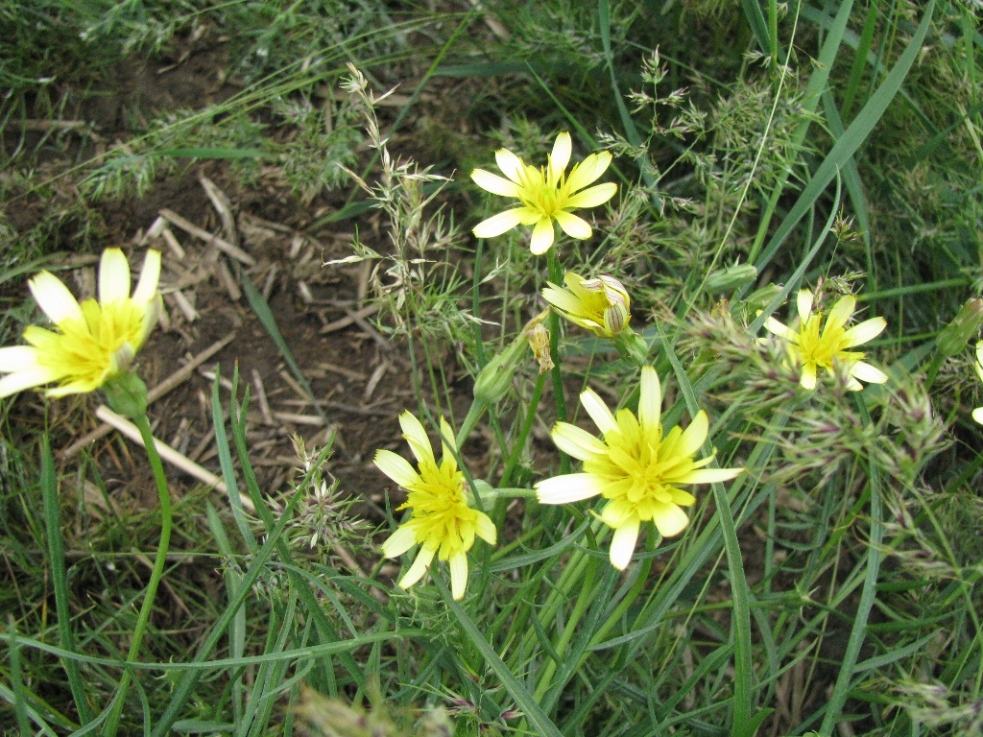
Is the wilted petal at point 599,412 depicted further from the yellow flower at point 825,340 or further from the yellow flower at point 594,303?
the yellow flower at point 825,340

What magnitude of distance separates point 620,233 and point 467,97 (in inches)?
31.6

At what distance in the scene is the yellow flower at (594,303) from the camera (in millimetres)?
1061

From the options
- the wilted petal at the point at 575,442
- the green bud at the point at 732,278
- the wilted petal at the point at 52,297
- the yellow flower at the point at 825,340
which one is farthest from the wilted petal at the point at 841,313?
the wilted petal at the point at 52,297

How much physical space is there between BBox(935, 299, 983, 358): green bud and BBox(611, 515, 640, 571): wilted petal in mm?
627

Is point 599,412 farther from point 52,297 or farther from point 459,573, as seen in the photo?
point 52,297

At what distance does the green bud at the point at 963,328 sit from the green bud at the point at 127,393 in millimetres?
1170

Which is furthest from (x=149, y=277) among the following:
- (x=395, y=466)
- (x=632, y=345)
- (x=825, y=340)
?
(x=825, y=340)

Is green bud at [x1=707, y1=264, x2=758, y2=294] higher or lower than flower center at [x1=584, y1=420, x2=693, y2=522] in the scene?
higher

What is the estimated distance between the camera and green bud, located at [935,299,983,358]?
1.17m

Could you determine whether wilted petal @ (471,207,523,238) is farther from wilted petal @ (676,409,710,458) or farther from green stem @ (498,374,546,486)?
wilted petal @ (676,409,710,458)

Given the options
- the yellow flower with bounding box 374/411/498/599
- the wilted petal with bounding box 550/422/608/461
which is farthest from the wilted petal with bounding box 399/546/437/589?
the wilted petal with bounding box 550/422/608/461

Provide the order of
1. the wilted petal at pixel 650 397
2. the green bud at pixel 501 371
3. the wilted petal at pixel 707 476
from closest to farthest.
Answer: the wilted petal at pixel 707 476, the wilted petal at pixel 650 397, the green bud at pixel 501 371

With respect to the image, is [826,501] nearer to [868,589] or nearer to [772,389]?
[868,589]

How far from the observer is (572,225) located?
119 cm
